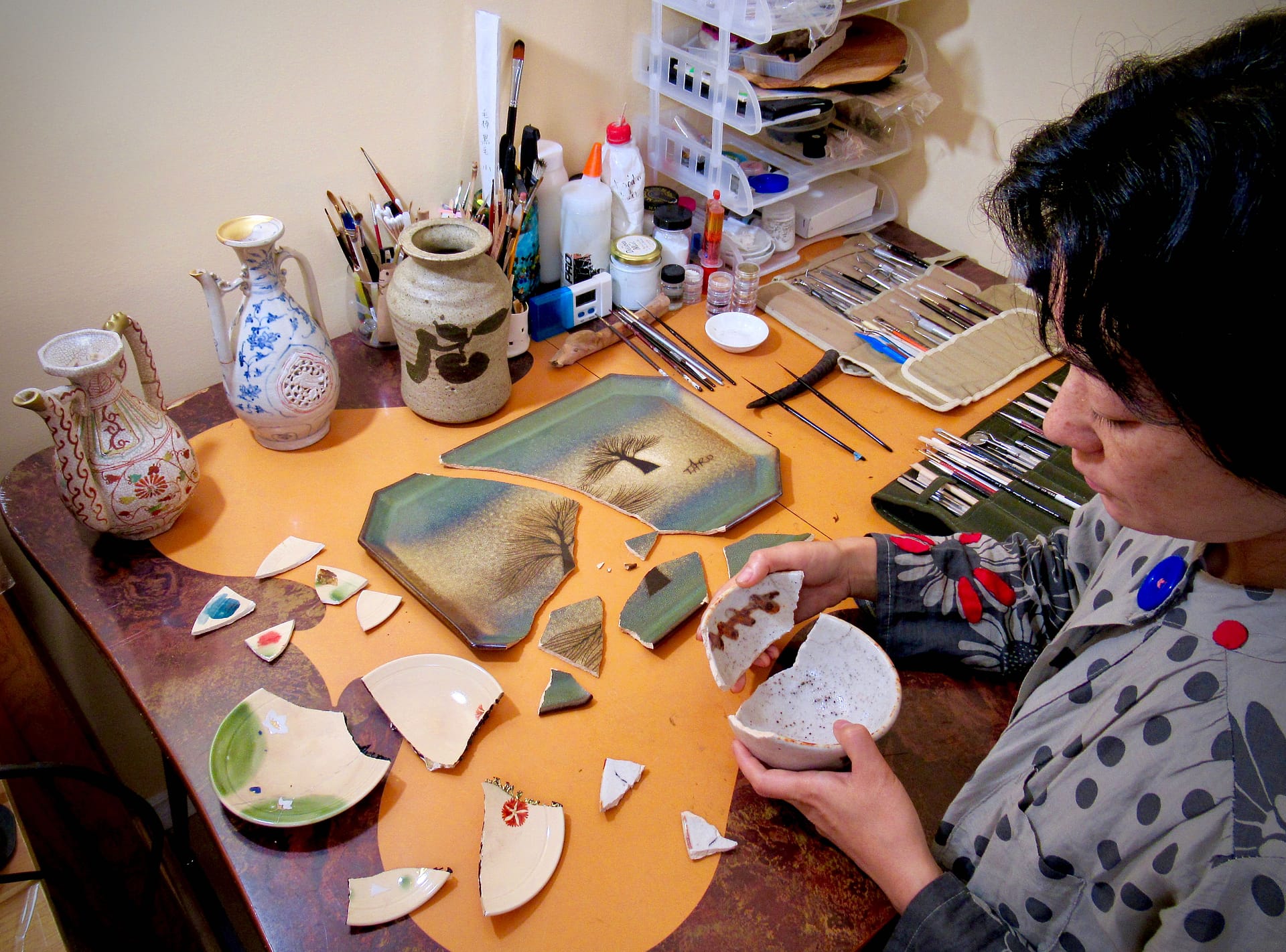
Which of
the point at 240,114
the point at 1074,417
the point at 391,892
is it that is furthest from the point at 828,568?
the point at 240,114

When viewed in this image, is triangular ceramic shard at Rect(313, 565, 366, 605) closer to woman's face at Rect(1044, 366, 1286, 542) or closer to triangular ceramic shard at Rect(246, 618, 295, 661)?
triangular ceramic shard at Rect(246, 618, 295, 661)

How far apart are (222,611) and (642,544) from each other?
509 mm

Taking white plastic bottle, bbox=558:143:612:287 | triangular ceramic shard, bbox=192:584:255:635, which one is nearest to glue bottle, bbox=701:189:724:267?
white plastic bottle, bbox=558:143:612:287

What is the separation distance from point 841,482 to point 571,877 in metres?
0.67

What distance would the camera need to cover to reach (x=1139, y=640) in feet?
2.41


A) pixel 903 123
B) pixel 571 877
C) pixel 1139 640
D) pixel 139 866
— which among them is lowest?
pixel 139 866

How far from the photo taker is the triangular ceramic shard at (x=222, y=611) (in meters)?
0.94

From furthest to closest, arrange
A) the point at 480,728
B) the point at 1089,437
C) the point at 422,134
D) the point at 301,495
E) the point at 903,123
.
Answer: the point at 903,123 < the point at 422,134 < the point at 301,495 < the point at 480,728 < the point at 1089,437

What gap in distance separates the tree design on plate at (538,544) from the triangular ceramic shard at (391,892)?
34 cm

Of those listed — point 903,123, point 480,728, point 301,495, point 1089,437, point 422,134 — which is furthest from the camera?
point 903,123

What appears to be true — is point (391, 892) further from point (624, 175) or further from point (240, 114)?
point (624, 175)

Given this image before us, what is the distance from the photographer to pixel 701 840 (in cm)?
79

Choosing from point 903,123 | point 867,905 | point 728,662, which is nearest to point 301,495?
point 728,662

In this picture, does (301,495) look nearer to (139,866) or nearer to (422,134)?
(422,134)
